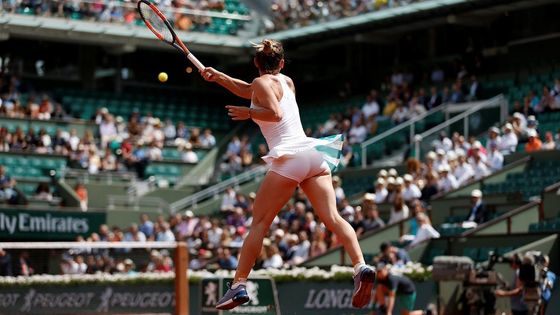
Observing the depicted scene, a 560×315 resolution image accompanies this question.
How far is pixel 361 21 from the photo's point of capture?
36.0 metres

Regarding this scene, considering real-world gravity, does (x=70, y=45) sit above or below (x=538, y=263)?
above

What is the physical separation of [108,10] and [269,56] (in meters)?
28.6

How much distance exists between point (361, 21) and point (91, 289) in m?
16.5

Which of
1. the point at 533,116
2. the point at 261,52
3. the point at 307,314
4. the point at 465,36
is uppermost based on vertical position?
the point at 465,36

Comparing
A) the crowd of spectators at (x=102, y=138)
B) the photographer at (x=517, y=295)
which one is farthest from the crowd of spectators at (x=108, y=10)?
the photographer at (x=517, y=295)

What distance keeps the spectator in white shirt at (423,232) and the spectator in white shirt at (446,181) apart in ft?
7.62

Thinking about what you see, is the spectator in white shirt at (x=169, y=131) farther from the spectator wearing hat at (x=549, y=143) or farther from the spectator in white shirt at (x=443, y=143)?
the spectator wearing hat at (x=549, y=143)

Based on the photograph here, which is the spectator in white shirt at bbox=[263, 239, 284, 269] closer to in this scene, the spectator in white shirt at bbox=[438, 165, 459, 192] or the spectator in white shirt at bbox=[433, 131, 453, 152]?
the spectator in white shirt at bbox=[438, 165, 459, 192]

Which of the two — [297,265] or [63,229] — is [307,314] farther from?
[63,229]

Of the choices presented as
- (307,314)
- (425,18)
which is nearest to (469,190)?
(307,314)

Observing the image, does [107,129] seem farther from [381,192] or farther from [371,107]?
[381,192]

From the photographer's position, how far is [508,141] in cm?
2666

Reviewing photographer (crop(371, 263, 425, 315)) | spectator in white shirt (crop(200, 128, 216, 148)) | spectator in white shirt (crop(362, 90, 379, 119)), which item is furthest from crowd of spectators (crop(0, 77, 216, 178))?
photographer (crop(371, 263, 425, 315))

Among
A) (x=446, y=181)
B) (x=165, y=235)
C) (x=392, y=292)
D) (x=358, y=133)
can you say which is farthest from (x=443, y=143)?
(x=392, y=292)
